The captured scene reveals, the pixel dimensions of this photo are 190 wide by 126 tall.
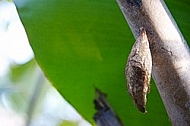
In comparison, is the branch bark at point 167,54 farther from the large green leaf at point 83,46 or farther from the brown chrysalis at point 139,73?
the large green leaf at point 83,46

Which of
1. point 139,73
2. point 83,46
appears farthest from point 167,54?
point 83,46

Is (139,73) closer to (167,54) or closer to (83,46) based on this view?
(167,54)

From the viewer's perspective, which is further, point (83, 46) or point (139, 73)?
point (83, 46)

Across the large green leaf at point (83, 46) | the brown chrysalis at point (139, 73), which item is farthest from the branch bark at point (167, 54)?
the large green leaf at point (83, 46)

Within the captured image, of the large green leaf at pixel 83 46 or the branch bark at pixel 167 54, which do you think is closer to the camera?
the branch bark at pixel 167 54
